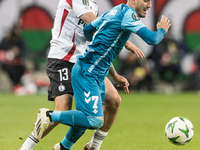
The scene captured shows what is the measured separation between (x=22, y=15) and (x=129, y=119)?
940 centimetres

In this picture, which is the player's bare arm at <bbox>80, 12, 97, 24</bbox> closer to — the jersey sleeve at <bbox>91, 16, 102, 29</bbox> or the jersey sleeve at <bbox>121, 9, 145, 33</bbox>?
the jersey sleeve at <bbox>91, 16, 102, 29</bbox>

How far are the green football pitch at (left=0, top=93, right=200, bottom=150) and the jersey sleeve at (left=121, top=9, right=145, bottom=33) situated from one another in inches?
100

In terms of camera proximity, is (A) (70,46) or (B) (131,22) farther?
(A) (70,46)

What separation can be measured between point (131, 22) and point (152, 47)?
13.6 meters

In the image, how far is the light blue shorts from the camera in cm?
576

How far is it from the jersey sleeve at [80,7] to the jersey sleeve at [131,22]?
1.11 metres

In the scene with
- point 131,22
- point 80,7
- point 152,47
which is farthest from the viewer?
point 152,47

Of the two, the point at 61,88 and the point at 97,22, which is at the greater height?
the point at 97,22

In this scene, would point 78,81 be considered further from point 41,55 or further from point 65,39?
point 41,55

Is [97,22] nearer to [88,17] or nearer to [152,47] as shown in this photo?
[88,17]

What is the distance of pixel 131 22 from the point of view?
5461 millimetres

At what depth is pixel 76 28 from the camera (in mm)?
6586

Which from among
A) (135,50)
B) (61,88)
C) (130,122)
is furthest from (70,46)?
(130,122)

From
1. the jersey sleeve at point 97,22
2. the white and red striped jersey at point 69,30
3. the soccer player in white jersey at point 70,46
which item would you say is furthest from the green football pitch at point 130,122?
the jersey sleeve at point 97,22
